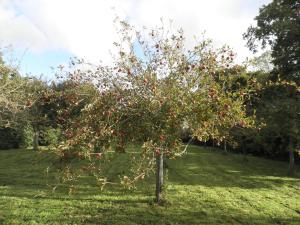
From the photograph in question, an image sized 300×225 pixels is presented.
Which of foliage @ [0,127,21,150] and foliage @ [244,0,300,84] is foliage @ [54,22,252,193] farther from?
foliage @ [0,127,21,150]

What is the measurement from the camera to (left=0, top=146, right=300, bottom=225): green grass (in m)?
13.9

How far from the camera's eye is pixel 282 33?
83.2 feet

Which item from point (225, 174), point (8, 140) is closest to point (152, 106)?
point (225, 174)

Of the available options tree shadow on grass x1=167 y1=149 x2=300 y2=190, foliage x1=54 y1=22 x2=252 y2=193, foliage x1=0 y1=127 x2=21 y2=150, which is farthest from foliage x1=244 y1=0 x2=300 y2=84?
foliage x1=0 y1=127 x2=21 y2=150

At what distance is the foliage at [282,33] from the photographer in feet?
81.7

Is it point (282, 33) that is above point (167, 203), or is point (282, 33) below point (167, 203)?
above

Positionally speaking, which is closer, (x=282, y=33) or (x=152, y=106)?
(x=152, y=106)

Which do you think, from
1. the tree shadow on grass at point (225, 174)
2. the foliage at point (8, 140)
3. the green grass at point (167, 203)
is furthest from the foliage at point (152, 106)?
the foliage at point (8, 140)

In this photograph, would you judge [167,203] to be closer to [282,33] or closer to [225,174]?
[225,174]

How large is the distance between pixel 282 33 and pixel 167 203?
1480cm

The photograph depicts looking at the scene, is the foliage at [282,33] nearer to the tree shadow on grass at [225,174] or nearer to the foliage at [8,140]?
the tree shadow on grass at [225,174]

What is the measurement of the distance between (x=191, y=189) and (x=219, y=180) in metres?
4.07

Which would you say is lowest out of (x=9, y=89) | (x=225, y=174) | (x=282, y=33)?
(x=225, y=174)

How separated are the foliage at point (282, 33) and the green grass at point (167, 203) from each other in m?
7.66
